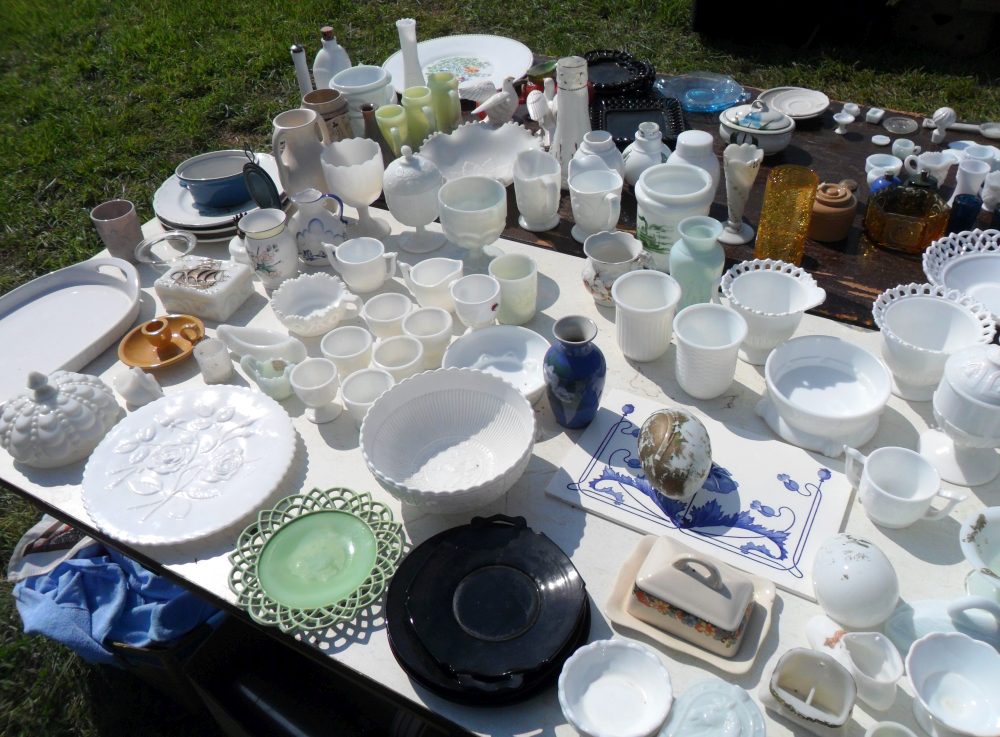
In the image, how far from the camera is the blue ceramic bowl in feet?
9.24

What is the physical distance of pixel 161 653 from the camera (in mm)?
2221

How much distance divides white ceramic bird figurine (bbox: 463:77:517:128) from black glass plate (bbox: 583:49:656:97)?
361mm

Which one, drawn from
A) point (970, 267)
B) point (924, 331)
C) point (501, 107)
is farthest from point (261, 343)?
point (970, 267)

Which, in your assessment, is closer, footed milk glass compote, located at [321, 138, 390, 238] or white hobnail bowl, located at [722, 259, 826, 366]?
white hobnail bowl, located at [722, 259, 826, 366]

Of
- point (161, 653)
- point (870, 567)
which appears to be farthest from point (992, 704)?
point (161, 653)

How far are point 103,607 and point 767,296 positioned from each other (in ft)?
7.49

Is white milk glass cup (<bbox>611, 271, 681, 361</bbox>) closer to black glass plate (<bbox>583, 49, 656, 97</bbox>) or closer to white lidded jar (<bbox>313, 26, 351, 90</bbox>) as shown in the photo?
black glass plate (<bbox>583, 49, 656, 97</bbox>)

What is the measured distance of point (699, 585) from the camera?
1486mm

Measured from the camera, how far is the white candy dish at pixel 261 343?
7.36 ft

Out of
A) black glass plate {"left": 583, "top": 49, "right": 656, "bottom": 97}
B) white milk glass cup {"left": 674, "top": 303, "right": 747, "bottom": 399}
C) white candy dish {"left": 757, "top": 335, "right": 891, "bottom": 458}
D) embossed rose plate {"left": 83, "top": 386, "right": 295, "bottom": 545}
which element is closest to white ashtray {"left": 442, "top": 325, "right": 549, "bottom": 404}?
white milk glass cup {"left": 674, "top": 303, "right": 747, "bottom": 399}

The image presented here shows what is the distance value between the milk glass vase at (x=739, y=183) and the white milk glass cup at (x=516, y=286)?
0.65 metres

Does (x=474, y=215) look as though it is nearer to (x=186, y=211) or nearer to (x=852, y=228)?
(x=186, y=211)

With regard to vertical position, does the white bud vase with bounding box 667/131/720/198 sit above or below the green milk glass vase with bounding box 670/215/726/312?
above

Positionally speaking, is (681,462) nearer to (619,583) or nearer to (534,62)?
(619,583)
